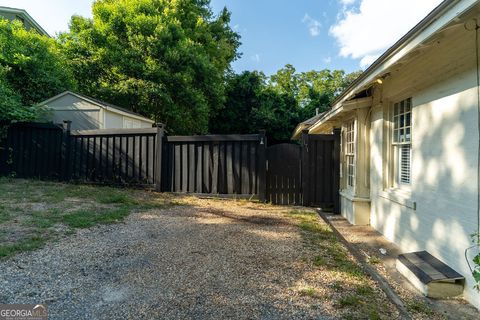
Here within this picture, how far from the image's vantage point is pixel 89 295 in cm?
272

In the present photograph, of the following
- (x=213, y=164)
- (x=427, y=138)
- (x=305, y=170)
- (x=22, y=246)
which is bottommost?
(x=22, y=246)

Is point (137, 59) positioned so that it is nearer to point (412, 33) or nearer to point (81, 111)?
point (81, 111)

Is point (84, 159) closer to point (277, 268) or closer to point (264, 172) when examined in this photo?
point (264, 172)

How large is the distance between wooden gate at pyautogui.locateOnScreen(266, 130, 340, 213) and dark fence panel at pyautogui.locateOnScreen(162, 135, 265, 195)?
710 mm

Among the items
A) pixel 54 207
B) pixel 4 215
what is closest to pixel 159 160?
pixel 54 207

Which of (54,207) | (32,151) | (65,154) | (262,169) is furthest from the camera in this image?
(32,151)

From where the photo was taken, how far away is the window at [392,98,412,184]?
15.8 ft

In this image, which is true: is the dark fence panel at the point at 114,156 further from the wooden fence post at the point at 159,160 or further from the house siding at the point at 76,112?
the house siding at the point at 76,112

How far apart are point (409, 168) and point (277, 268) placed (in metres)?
2.76

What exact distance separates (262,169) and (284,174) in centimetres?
58

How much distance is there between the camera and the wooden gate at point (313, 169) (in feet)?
25.3

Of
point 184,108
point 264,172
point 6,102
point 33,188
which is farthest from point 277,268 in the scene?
point 184,108

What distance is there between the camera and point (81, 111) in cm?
1173

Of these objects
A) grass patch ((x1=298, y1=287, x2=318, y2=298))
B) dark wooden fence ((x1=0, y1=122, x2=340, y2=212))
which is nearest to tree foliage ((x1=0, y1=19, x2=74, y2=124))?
dark wooden fence ((x1=0, y1=122, x2=340, y2=212))
